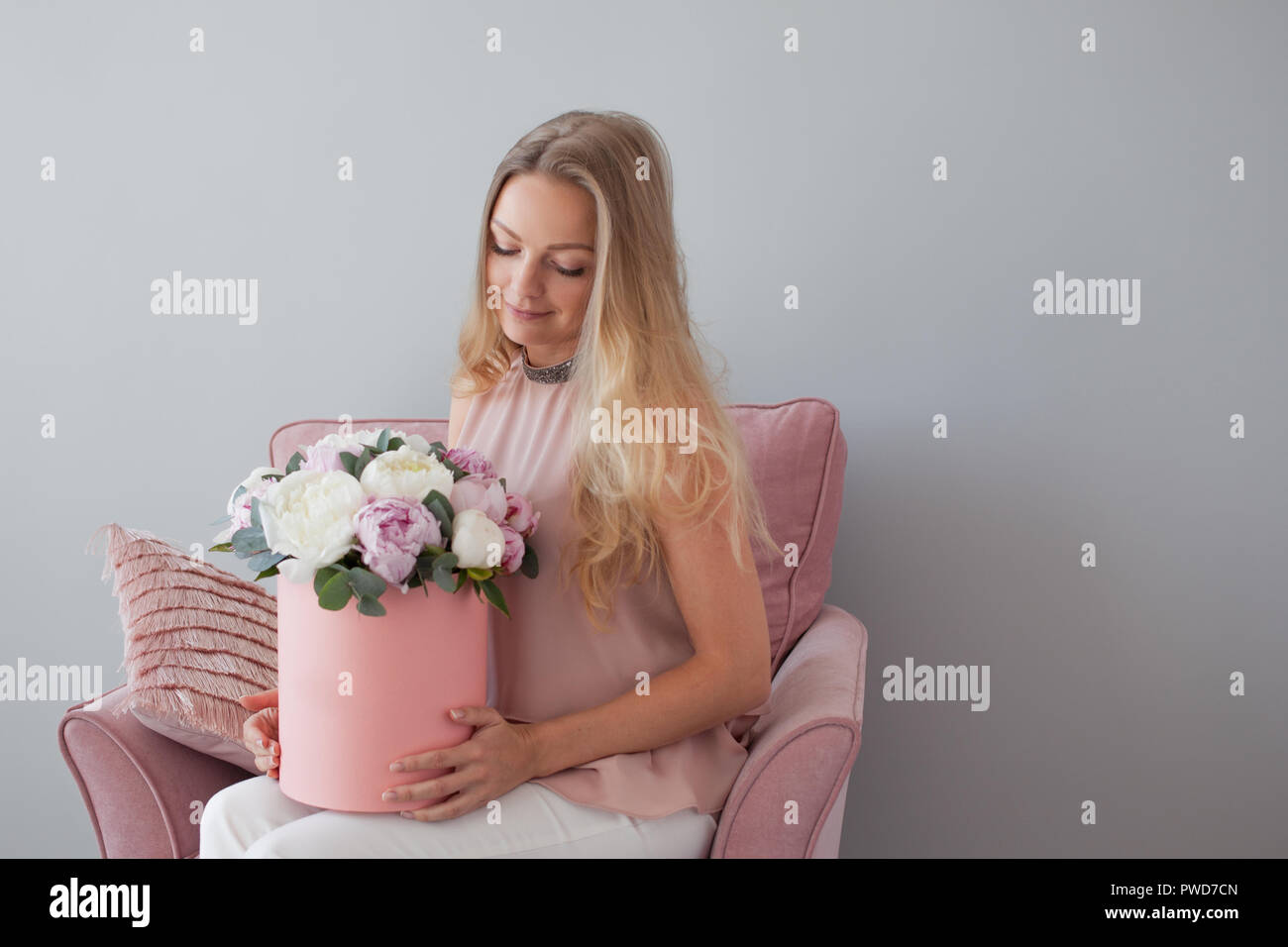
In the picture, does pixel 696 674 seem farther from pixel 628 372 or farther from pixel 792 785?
pixel 628 372

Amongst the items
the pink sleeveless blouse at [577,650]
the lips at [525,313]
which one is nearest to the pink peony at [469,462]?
the pink sleeveless blouse at [577,650]

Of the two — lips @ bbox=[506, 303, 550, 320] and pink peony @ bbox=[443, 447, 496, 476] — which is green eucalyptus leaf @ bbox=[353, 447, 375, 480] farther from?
lips @ bbox=[506, 303, 550, 320]

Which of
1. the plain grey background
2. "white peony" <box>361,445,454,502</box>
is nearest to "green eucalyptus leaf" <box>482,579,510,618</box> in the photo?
"white peony" <box>361,445,454,502</box>

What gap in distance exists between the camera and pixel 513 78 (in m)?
2.12

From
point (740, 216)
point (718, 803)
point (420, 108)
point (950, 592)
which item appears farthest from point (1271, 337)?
point (420, 108)

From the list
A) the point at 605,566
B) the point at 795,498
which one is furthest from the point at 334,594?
the point at 795,498

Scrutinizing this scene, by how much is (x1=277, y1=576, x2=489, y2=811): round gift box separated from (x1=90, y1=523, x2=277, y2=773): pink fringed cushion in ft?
1.33

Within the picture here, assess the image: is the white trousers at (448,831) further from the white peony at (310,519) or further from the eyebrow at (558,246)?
the eyebrow at (558,246)

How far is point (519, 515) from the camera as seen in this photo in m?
1.23

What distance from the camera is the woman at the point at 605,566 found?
1.24 meters

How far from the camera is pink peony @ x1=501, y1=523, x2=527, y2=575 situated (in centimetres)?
118

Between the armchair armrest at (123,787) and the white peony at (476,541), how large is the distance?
28.9 inches
